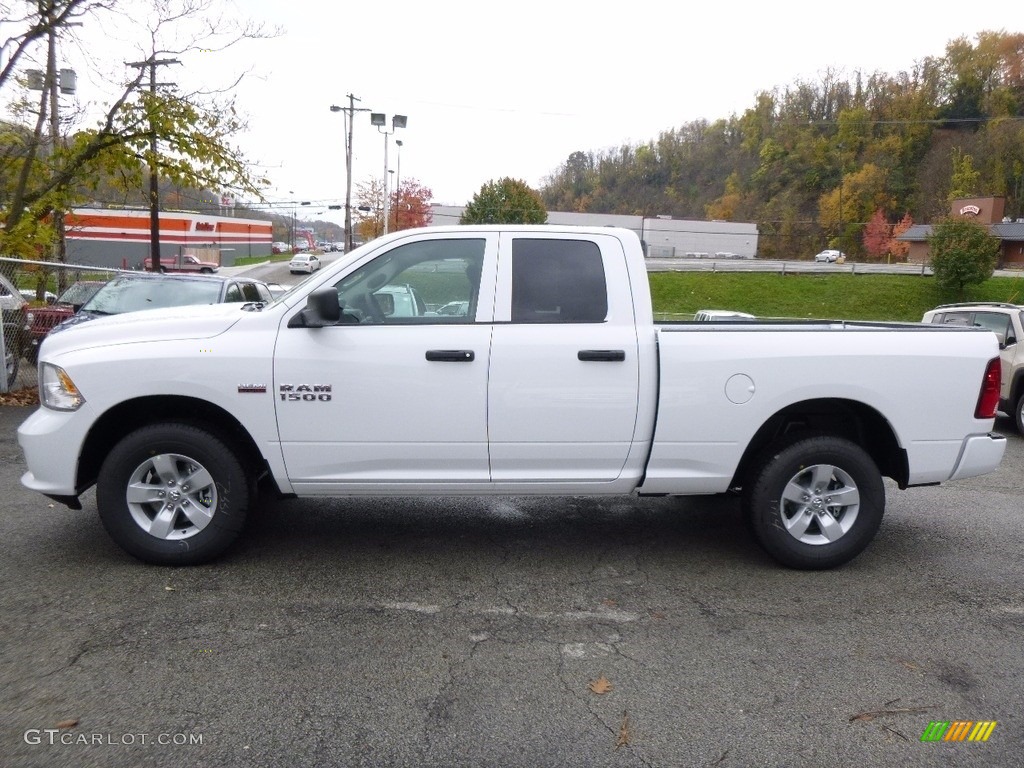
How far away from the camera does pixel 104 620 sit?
4.14 m

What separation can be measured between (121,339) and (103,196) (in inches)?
466

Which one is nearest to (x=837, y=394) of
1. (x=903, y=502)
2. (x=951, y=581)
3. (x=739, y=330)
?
(x=739, y=330)

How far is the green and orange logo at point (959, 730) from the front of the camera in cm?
328

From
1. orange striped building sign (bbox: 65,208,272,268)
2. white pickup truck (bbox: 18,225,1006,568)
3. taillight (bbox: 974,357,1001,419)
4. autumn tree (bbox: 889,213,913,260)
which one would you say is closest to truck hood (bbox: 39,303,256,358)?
white pickup truck (bbox: 18,225,1006,568)

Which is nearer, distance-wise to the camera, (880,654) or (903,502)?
(880,654)

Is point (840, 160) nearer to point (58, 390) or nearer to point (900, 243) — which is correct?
point (900, 243)

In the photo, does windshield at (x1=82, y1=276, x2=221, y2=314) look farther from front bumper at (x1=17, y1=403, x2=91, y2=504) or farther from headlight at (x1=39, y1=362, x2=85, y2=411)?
front bumper at (x1=17, y1=403, x2=91, y2=504)

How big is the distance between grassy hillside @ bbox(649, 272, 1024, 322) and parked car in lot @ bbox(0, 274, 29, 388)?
97.5ft

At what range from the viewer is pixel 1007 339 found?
1070 centimetres

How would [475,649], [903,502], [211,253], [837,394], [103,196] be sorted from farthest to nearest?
[211,253]
[103,196]
[903,502]
[837,394]
[475,649]

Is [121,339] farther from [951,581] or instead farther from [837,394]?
[951,581]

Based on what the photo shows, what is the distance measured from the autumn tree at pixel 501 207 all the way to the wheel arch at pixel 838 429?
41.1 m

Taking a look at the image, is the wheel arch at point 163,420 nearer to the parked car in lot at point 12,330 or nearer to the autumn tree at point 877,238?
the parked car in lot at point 12,330

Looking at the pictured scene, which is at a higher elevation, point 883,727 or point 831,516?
point 831,516
